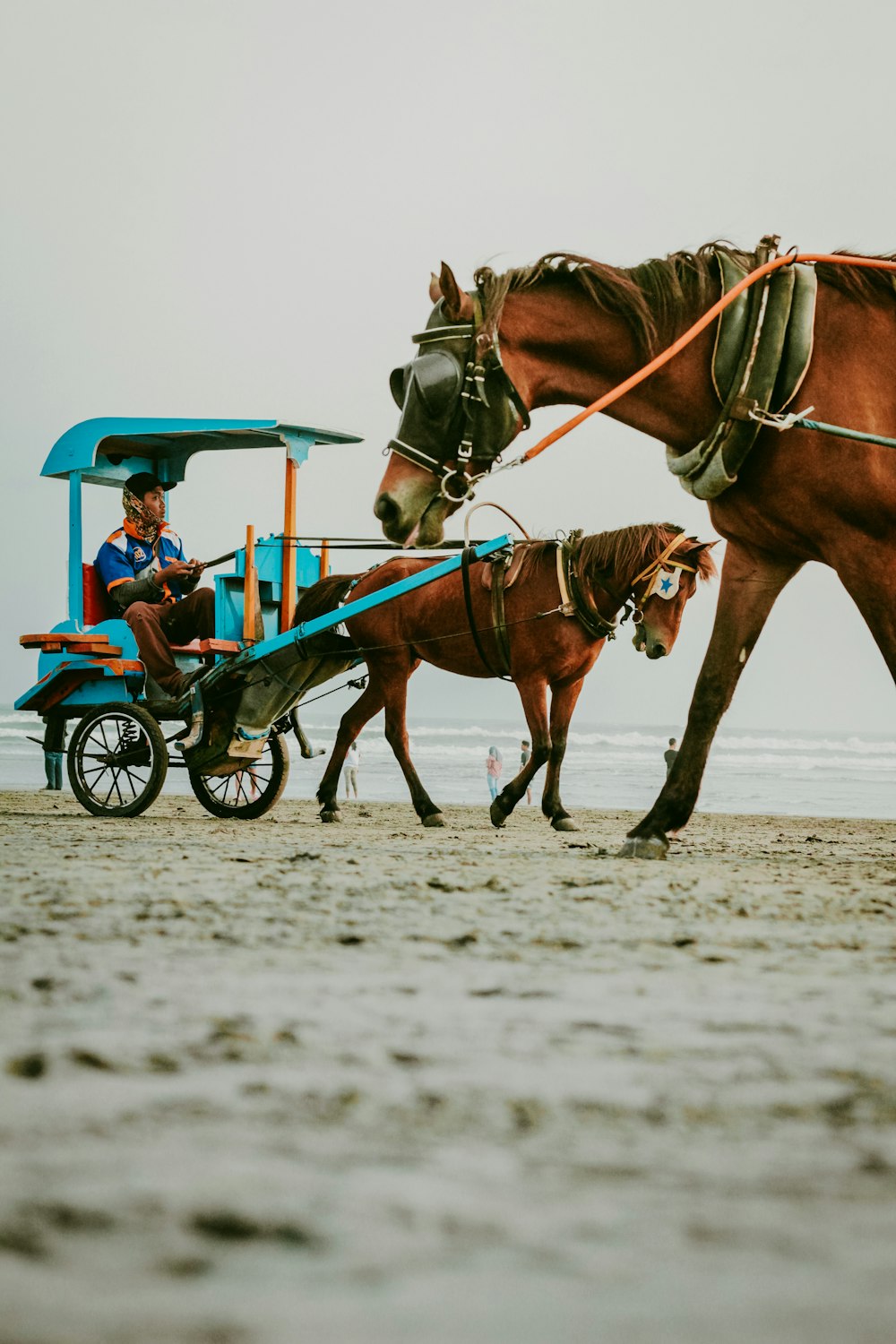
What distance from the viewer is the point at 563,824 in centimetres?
947

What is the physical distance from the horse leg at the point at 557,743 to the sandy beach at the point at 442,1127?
688 centimetres

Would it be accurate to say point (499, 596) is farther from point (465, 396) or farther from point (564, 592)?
point (465, 396)

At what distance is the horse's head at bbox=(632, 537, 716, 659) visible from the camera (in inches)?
354

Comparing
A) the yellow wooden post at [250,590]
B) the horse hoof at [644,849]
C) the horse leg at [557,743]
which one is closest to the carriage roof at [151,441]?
the yellow wooden post at [250,590]

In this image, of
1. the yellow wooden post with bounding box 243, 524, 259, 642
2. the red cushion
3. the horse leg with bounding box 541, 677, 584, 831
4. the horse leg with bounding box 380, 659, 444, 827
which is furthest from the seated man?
the horse leg with bounding box 541, 677, 584, 831

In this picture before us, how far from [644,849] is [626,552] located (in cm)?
469

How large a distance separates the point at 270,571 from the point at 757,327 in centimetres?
528

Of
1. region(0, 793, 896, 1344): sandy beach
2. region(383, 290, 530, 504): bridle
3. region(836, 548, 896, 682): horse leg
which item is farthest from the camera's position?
region(383, 290, 530, 504): bridle

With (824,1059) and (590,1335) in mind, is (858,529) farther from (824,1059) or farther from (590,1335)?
(590,1335)

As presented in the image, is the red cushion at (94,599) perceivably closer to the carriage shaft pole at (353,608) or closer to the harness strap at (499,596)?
the carriage shaft pole at (353,608)

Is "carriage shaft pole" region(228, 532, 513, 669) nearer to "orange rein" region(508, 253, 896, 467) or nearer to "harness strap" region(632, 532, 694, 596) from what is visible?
"harness strap" region(632, 532, 694, 596)

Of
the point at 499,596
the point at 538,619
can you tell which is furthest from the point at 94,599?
the point at 538,619

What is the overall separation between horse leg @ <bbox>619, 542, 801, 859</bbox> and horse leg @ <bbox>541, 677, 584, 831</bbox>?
4.89 m

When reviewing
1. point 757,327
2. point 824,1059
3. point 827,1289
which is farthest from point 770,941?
point 757,327
